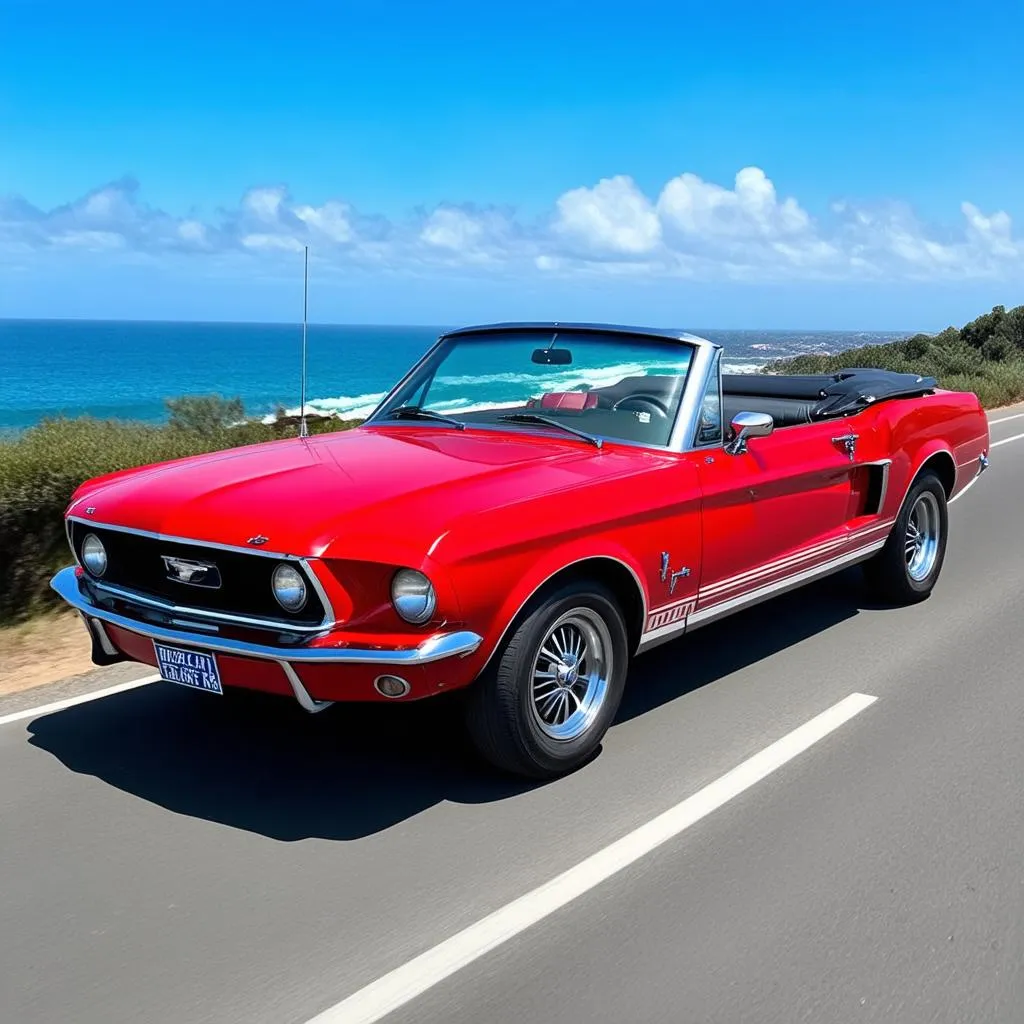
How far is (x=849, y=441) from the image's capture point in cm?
593

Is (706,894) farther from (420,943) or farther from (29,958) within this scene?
(29,958)

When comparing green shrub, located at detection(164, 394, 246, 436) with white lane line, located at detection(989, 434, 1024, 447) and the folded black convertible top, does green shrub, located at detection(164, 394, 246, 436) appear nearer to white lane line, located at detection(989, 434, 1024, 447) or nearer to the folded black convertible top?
the folded black convertible top

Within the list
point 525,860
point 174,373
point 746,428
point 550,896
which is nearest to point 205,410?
point 746,428

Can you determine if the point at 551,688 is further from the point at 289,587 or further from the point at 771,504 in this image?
the point at 771,504

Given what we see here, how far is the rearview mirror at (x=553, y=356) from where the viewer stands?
17.6ft

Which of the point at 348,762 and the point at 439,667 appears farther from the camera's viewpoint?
the point at 348,762

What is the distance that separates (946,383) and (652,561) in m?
22.6

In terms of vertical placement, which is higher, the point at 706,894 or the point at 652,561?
the point at 652,561

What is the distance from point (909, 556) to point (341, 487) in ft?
13.6

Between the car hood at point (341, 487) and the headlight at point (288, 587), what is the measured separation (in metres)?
0.10

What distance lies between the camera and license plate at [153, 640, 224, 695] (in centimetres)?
390

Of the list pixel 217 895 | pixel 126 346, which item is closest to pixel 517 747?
pixel 217 895

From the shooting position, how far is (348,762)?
4367mm

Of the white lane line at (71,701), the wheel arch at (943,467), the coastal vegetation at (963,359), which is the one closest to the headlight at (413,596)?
the white lane line at (71,701)
